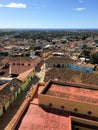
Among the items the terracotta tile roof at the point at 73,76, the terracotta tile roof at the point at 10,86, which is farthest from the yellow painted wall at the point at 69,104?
the terracotta tile roof at the point at 73,76

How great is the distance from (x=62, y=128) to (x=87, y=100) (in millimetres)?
6384

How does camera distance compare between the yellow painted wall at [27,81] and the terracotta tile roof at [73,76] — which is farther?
the yellow painted wall at [27,81]

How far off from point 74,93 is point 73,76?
1447 centimetres

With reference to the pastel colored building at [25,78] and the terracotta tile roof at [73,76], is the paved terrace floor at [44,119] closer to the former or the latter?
the terracotta tile roof at [73,76]

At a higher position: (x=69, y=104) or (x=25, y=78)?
(x=69, y=104)

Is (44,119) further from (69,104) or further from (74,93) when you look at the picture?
(74,93)

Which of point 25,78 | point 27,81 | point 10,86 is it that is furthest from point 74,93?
point 27,81


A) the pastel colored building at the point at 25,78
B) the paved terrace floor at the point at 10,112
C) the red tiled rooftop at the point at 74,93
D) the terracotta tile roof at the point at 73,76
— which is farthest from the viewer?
the pastel colored building at the point at 25,78

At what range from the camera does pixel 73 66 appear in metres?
58.4

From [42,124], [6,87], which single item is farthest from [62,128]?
[6,87]

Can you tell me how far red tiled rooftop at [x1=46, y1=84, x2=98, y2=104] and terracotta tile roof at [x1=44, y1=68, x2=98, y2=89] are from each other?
35.4ft

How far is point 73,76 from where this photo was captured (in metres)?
41.5

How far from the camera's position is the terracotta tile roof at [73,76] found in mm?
39344

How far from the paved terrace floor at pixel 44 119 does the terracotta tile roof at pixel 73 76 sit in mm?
16311
